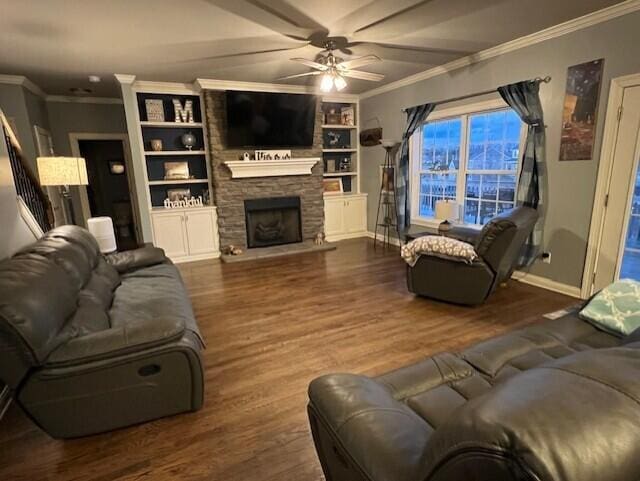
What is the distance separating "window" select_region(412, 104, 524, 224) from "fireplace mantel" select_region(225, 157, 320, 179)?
5.78ft

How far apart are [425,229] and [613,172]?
2.47 m

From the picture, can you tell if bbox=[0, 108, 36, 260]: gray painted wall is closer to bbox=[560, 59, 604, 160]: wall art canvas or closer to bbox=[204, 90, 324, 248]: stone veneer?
bbox=[204, 90, 324, 248]: stone veneer

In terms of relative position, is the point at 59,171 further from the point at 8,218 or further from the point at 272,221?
the point at 272,221

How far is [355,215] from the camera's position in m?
6.62

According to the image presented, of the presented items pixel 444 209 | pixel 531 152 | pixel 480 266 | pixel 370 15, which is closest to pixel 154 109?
pixel 370 15

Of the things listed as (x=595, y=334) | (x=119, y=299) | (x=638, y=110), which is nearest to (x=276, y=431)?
(x=119, y=299)

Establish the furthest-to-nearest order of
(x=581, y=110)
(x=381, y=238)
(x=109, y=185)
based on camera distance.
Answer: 1. (x=109, y=185)
2. (x=381, y=238)
3. (x=581, y=110)

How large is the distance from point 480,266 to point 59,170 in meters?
4.17

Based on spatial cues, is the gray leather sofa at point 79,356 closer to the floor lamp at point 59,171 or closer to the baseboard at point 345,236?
the floor lamp at point 59,171

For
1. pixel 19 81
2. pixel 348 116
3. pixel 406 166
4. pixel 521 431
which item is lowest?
pixel 521 431

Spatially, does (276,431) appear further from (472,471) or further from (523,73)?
(523,73)

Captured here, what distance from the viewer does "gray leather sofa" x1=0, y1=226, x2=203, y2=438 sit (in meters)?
1.56

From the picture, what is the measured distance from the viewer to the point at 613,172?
3146mm

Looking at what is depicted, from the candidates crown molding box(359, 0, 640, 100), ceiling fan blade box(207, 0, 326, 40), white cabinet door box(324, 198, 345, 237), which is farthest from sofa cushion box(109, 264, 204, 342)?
crown molding box(359, 0, 640, 100)
